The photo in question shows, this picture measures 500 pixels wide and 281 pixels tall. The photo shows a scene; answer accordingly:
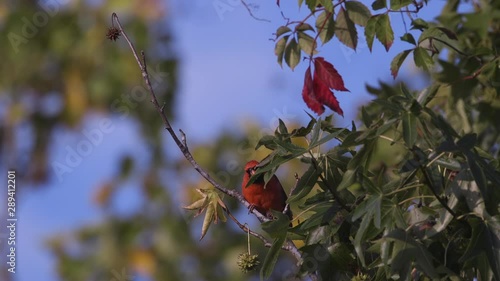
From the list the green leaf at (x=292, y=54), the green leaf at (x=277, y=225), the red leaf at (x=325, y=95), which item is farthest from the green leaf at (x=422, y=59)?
the green leaf at (x=277, y=225)

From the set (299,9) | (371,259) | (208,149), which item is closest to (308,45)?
(299,9)

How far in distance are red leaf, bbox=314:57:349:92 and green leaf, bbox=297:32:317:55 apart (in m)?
0.10

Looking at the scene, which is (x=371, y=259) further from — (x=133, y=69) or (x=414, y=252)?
(x=133, y=69)

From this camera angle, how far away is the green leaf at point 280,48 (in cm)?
322

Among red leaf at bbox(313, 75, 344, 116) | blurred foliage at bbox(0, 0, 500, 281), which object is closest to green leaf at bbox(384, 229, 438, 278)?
blurred foliage at bbox(0, 0, 500, 281)

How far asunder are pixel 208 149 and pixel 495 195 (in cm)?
478

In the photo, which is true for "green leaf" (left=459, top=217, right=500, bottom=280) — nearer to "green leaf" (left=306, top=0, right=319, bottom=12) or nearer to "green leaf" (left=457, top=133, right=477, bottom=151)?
"green leaf" (left=457, top=133, right=477, bottom=151)

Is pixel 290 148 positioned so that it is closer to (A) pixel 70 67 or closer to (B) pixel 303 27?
(B) pixel 303 27

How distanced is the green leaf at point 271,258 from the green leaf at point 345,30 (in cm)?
97

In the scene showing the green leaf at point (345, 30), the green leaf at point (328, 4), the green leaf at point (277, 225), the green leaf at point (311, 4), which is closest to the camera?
the green leaf at point (277, 225)

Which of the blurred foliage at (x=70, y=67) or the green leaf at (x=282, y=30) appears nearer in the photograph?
the green leaf at (x=282, y=30)

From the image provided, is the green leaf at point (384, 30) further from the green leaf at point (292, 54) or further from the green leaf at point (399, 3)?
the green leaf at point (292, 54)

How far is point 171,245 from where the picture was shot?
7031mm

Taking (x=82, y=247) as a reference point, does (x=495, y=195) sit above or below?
below
